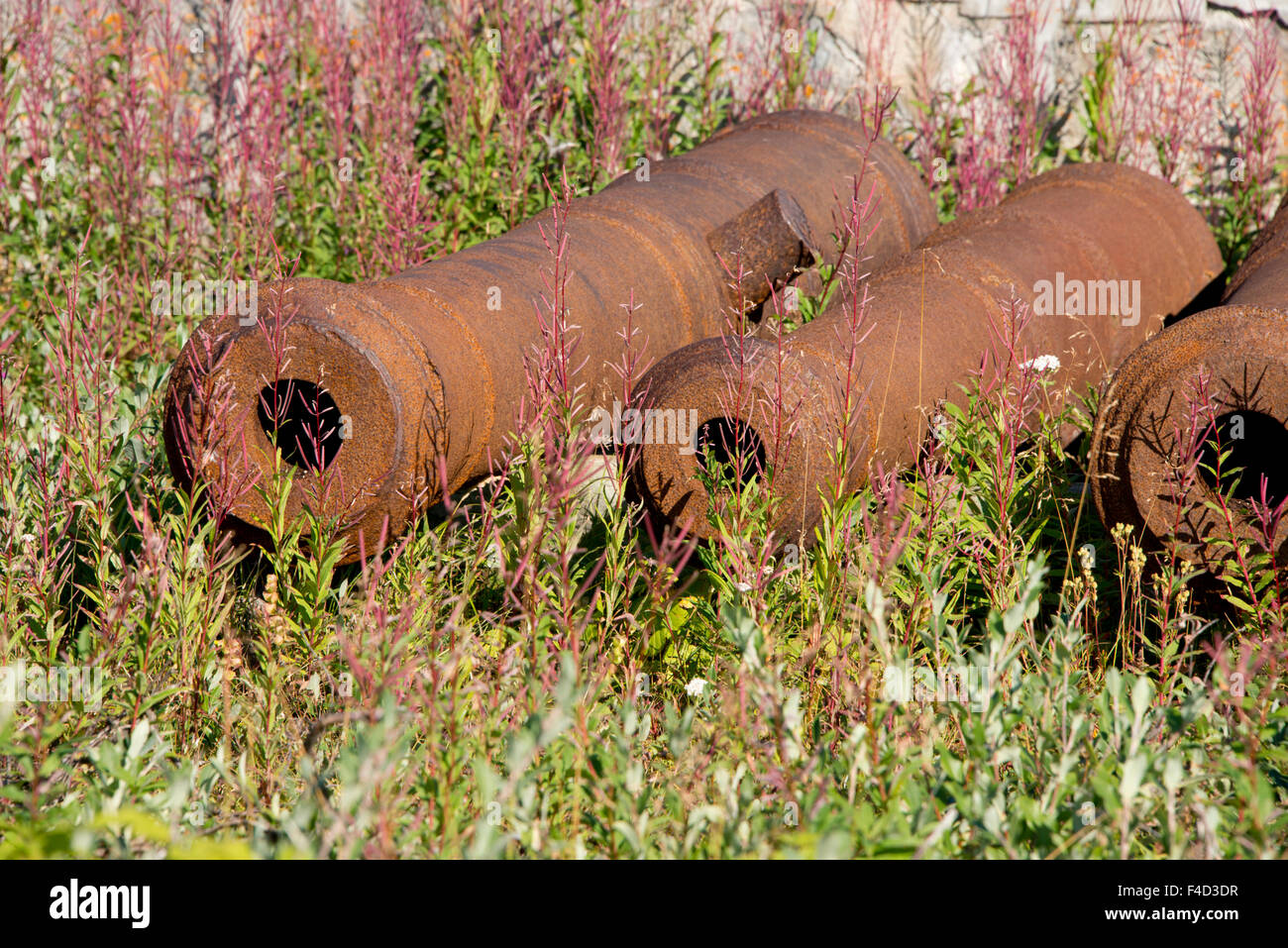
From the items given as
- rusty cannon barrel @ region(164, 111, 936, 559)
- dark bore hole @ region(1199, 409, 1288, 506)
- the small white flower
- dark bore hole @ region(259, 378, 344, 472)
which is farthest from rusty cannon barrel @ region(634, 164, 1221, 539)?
dark bore hole @ region(259, 378, 344, 472)

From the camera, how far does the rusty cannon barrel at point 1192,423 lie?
3.29m

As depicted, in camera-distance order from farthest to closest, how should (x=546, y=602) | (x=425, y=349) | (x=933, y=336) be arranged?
(x=933, y=336) → (x=425, y=349) → (x=546, y=602)

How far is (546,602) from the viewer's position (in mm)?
3160

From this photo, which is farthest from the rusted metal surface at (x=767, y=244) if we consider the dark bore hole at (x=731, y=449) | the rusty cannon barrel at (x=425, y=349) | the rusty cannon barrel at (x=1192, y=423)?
the rusty cannon barrel at (x=1192, y=423)

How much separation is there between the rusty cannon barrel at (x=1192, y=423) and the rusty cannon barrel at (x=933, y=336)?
57 cm

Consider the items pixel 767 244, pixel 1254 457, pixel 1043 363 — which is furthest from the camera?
pixel 767 244

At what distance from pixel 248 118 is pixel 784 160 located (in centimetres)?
406

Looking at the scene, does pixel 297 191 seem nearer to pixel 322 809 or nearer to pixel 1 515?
pixel 1 515

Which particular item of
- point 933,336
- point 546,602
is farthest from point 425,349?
point 933,336

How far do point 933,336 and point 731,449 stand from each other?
100cm

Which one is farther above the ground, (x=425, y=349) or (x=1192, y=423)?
(x=425, y=349)

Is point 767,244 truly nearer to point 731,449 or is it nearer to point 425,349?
point 731,449
